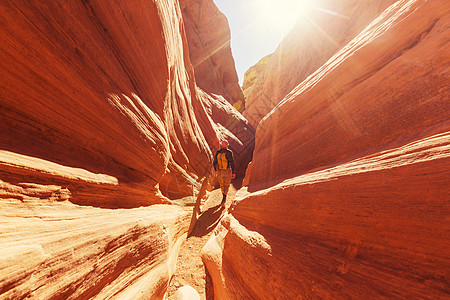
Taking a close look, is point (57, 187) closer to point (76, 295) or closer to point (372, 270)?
point (76, 295)

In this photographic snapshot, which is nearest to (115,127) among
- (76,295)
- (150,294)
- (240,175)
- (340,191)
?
(76,295)

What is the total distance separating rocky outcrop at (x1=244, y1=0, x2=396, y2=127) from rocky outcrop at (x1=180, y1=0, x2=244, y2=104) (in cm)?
518

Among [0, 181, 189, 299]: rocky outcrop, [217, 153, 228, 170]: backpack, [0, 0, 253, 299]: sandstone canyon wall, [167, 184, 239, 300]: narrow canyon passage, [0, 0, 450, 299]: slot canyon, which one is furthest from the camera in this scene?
[217, 153, 228, 170]: backpack

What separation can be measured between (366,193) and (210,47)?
70.5 feet

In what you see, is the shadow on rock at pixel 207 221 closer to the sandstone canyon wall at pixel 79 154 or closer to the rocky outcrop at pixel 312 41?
the sandstone canyon wall at pixel 79 154

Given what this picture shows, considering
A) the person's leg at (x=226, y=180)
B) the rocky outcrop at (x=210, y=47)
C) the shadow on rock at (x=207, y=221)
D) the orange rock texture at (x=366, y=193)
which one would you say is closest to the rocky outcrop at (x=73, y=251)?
the orange rock texture at (x=366, y=193)

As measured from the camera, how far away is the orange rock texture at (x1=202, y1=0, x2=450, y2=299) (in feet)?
4.33

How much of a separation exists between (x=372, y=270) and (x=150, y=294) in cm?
290

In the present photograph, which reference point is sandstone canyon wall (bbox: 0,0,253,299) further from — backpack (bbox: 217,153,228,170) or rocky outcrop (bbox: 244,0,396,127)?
rocky outcrop (bbox: 244,0,396,127)

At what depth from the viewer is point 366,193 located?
165 centimetres

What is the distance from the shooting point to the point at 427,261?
4.04ft

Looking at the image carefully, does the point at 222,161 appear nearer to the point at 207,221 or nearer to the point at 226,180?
the point at 226,180

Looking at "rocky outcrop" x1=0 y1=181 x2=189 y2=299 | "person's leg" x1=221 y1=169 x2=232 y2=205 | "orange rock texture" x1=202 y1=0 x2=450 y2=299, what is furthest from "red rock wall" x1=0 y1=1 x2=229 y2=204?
"person's leg" x1=221 y1=169 x2=232 y2=205

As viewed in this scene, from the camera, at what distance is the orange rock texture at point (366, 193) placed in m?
1.32
